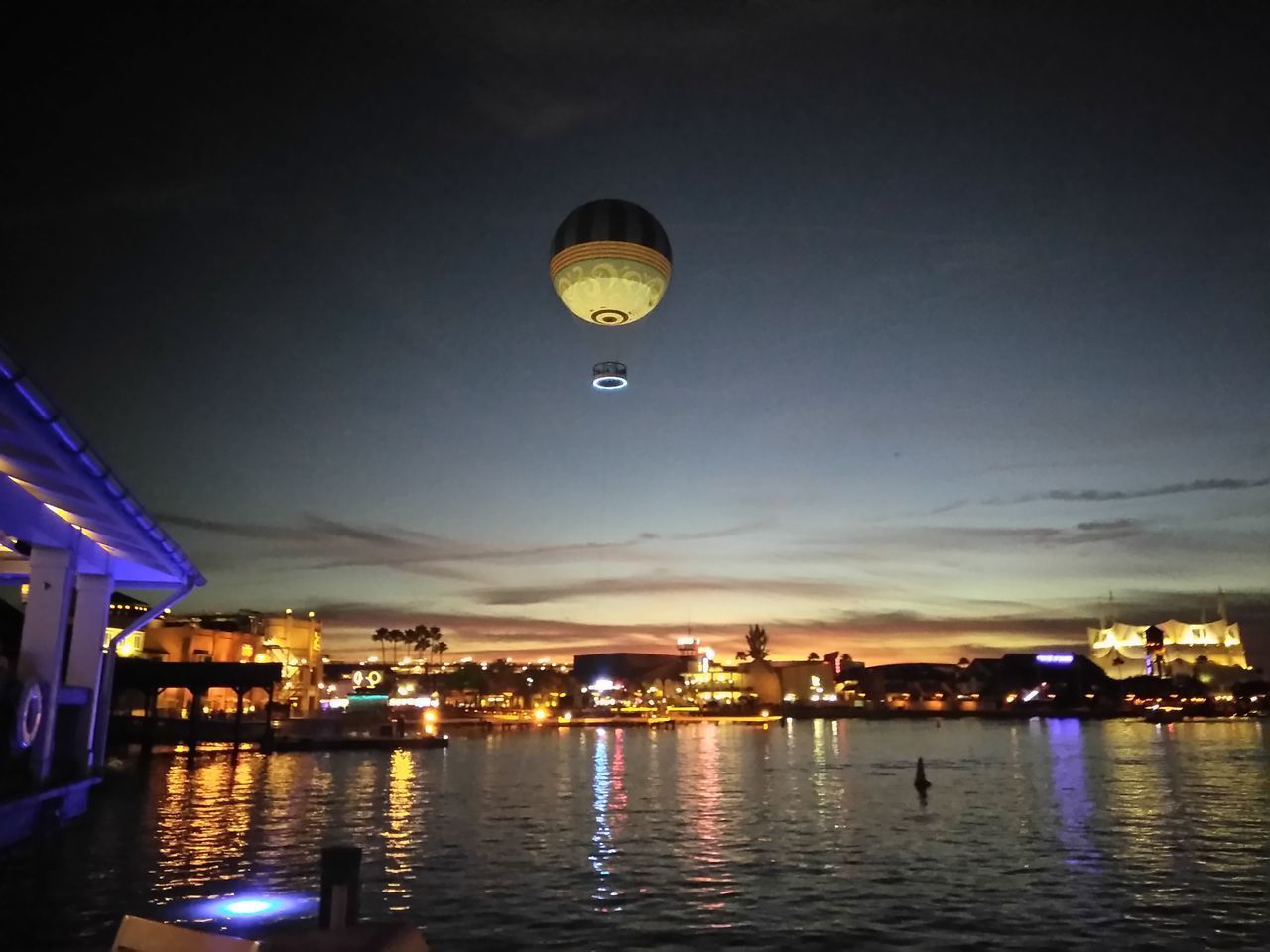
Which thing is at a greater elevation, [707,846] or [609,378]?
[609,378]

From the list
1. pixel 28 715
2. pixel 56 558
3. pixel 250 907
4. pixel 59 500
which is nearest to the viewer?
pixel 250 907

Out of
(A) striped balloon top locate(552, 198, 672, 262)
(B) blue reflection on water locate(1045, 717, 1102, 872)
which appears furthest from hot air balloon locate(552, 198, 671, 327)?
(B) blue reflection on water locate(1045, 717, 1102, 872)

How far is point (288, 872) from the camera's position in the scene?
22562mm

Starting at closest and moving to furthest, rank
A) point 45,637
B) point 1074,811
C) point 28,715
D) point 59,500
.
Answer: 1. point 28,715
2. point 59,500
3. point 45,637
4. point 1074,811

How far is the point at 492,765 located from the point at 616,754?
20.5 metres

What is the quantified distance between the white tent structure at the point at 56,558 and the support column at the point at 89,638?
0.03 m

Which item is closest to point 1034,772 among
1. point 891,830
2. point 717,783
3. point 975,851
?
point 717,783

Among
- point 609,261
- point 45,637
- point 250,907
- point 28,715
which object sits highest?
point 609,261

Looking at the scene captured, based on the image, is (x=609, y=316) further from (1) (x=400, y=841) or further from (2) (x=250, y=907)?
(2) (x=250, y=907)

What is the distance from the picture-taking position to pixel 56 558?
2686cm

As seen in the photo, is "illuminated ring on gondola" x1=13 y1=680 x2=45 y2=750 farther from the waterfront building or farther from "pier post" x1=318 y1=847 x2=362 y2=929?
the waterfront building

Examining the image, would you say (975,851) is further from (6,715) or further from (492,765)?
(492,765)

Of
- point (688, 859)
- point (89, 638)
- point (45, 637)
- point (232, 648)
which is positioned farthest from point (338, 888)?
point (232, 648)

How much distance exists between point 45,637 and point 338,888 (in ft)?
71.0
